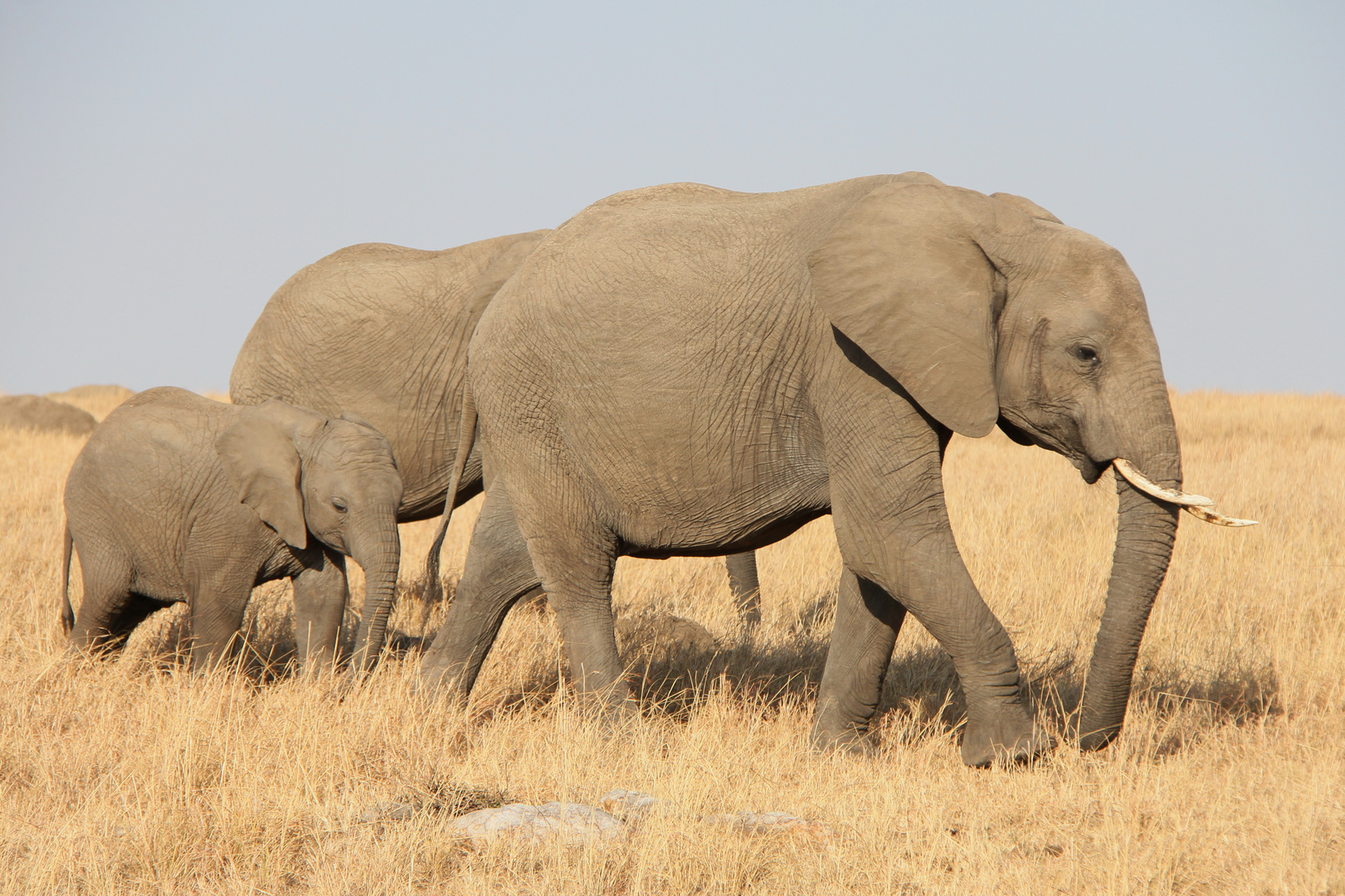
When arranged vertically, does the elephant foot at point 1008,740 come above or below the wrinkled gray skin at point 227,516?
below

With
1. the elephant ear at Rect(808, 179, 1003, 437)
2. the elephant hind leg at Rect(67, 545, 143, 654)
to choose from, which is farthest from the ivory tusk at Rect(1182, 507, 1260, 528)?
the elephant hind leg at Rect(67, 545, 143, 654)

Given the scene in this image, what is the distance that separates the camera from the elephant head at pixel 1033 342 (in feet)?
15.7

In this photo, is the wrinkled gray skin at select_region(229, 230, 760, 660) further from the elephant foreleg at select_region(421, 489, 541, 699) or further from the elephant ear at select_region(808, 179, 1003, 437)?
the elephant ear at select_region(808, 179, 1003, 437)

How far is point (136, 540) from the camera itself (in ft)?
22.3

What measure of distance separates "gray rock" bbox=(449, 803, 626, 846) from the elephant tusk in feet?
7.56

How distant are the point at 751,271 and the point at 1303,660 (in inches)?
156

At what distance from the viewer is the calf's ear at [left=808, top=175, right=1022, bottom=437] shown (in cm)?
486

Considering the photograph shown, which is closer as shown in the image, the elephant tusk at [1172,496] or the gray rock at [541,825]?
the gray rock at [541,825]

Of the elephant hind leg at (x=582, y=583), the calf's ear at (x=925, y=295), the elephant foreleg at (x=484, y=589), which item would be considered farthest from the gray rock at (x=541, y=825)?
the calf's ear at (x=925, y=295)

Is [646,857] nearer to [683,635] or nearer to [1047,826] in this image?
[1047,826]

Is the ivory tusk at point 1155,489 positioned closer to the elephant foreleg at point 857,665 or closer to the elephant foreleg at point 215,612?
the elephant foreleg at point 857,665

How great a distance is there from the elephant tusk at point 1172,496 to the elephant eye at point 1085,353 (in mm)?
398

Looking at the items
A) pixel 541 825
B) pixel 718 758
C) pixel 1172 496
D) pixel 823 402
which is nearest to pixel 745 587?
pixel 718 758

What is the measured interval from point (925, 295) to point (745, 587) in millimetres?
4126
